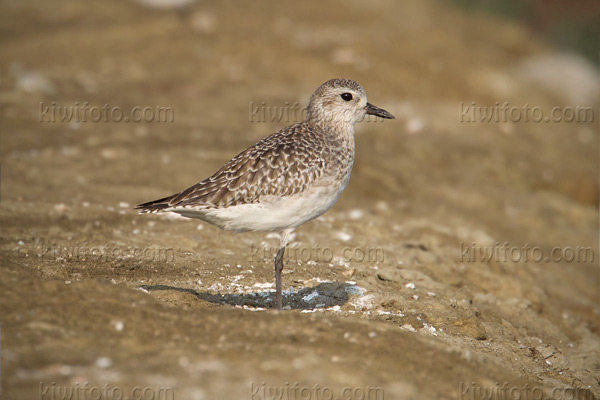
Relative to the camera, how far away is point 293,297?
890cm

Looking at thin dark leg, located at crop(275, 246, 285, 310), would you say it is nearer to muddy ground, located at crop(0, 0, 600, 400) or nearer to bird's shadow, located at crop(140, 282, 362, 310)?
muddy ground, located at crop(0, 0, 600, 400)

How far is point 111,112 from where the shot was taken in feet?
52.5

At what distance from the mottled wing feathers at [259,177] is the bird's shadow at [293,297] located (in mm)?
1117

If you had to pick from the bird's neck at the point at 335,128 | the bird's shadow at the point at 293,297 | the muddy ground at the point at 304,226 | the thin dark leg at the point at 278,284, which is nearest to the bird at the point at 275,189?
the thin dark leg at the point at 278,284

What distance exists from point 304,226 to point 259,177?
351 cm

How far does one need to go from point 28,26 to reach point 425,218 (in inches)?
530

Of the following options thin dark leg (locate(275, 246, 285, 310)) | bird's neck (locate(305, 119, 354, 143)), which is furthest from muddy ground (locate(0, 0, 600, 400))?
bird's neck (locate(305, 119, 354, 143))

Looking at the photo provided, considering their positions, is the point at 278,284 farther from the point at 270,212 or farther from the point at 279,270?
the point at 270,212

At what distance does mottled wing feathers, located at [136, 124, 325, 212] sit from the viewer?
8.02 m

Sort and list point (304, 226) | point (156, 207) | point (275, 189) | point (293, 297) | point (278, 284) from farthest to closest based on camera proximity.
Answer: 1. point (304, 226)
2. point (293, 297)
3. point (278, 284)
4. point (275, 189)
5. point (156, 207)

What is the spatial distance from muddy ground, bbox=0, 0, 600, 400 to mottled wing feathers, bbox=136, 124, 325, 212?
42.1 inches

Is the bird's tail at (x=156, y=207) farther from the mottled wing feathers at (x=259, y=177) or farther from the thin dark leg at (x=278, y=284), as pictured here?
the thin dark leg at (x=278, y=284)

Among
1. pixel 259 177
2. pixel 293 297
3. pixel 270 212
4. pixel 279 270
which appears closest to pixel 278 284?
pixel 279 270

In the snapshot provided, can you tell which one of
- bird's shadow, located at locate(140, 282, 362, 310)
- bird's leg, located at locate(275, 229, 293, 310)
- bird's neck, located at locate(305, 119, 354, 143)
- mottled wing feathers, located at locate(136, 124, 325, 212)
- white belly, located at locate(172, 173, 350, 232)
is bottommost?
bird's shadow, located at locate(140, 282, 362, 310)
